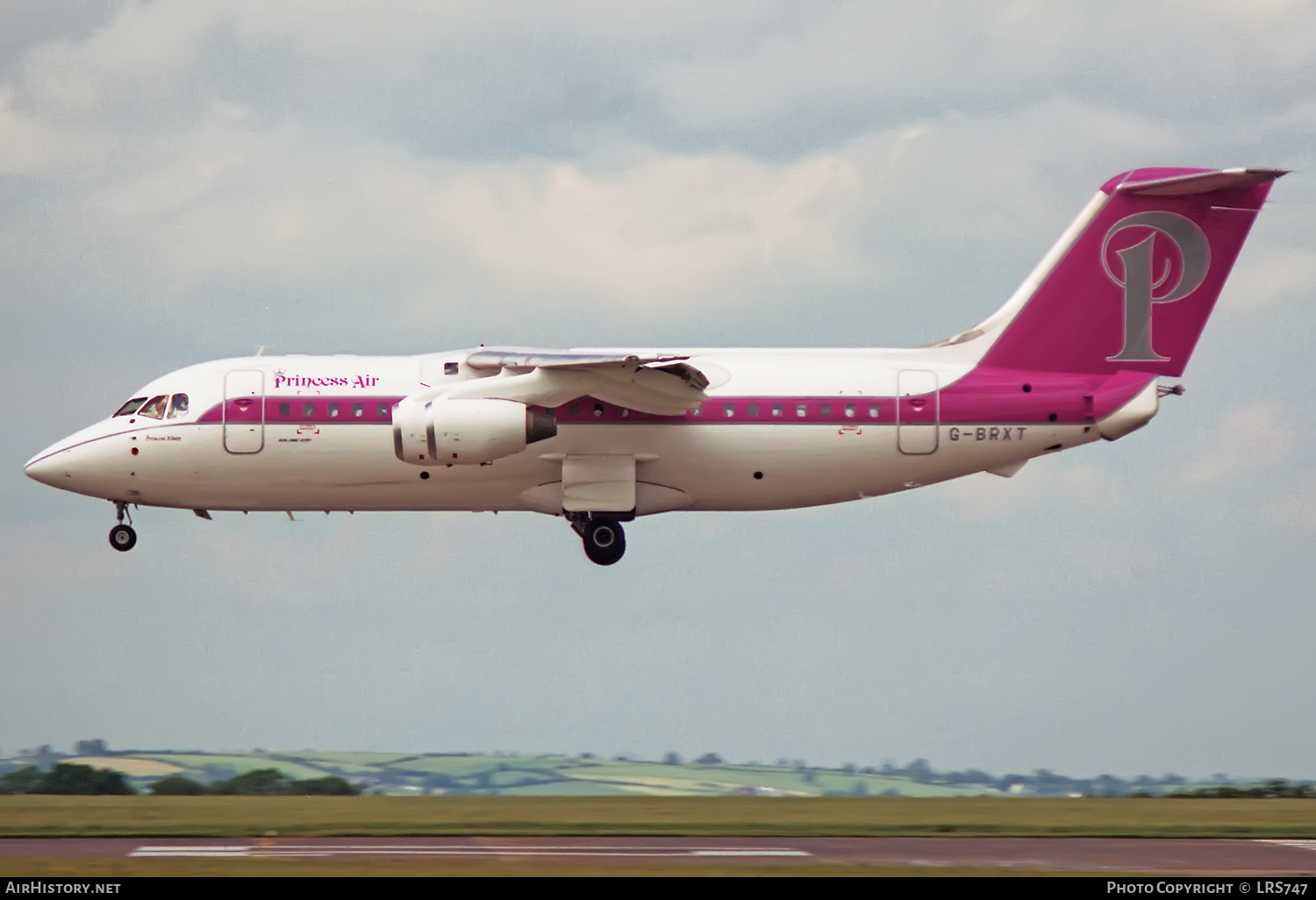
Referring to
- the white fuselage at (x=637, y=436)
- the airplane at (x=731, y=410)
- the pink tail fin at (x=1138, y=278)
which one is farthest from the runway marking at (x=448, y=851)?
the pink tail fin at (x=1138, y=278)

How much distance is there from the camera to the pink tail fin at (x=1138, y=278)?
29859 mm

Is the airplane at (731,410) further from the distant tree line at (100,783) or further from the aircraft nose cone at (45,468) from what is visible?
the distant tree line at (100,783)

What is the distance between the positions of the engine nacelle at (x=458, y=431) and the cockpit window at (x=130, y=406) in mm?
5036

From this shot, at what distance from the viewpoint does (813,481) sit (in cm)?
2938

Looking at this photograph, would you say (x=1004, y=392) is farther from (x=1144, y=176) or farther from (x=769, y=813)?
(x=769, y=813)

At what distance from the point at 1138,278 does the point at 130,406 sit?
54.7ft

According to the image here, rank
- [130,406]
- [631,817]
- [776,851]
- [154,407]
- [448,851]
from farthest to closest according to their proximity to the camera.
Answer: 1. [130,406]
2. [154,407]
3. [631,817]
4. [776,851]
5. [448,851]

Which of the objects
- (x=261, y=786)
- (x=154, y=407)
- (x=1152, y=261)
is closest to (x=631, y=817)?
(x=261, y=786)

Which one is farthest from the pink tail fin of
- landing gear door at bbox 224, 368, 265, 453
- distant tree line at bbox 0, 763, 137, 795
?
distant tree line at bbox 0, 763, 137, 795

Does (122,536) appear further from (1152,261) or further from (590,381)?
(1152,261)

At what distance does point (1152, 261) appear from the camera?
99.0ft

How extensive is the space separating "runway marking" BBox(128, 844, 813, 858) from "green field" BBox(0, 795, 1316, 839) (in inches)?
50.0
